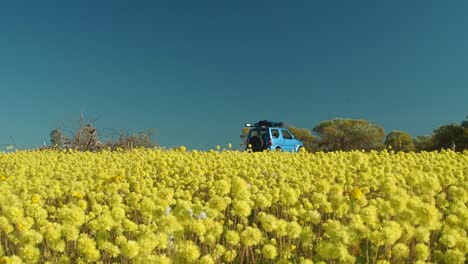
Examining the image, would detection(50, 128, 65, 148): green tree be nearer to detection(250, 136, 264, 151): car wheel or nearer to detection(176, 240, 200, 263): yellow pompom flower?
detection(250, 136, 264, 151): car wheel

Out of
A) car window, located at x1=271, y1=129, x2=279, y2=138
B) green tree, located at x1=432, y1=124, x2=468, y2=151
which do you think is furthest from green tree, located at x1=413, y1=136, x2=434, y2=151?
car window, located at x1=271, y1=129, x2=279, y2=138

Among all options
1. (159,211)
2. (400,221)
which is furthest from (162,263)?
(400,221)

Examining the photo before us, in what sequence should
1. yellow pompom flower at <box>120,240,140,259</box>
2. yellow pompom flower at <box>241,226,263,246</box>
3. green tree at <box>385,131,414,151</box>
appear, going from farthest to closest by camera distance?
1. green tree at <box>385,131,414,151</box>
2. yellow pompom flower at <box>241,226,263,246</box>
3. yellow pompom flower at <box>120,240,140,259</box>

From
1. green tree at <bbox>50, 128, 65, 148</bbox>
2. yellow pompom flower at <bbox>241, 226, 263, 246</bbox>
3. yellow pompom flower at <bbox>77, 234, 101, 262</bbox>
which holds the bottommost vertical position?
yellow pompom flower at <bbox>77, 234, 101, 262</bbox>

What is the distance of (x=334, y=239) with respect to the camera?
3973mm

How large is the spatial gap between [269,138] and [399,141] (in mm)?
16160

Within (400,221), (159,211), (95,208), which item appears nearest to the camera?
(400,221)

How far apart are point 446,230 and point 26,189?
7059mm

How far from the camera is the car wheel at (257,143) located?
2672cm

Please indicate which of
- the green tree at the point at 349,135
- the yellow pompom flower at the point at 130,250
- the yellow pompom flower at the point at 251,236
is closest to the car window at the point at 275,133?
the green tree at the point at 349,135

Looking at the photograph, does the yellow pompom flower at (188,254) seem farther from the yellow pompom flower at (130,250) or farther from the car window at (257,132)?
the car window at (257,132)

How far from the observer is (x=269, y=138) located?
26.6 metres

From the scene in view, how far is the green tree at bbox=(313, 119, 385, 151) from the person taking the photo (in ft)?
134

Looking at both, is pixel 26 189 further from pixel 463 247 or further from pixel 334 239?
pixel 463 247
